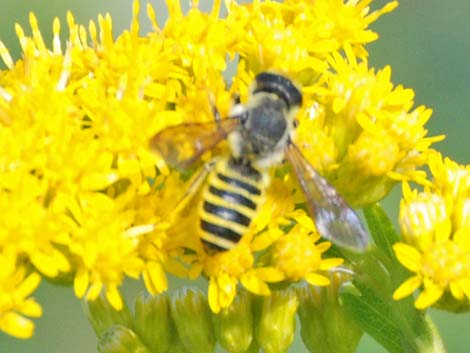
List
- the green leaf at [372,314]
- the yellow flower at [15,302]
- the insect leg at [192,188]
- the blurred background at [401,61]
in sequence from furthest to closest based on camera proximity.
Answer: the blurred background at [401,61] → the green leaf at [372,314] → the insect leg at [192,188] → the yellow flower at [15,302]

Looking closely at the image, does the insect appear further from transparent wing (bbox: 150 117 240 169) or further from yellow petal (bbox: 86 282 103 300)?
yellow petal (bbox: 86 282 103 300)

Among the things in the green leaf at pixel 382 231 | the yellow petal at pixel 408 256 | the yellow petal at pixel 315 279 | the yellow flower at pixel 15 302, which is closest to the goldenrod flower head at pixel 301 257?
the yellow petal at pixel 315 279

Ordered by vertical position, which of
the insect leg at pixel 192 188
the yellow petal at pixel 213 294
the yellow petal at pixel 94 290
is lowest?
the yellow petal at pixel 94 290

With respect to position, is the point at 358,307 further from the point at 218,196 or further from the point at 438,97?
the point at 438,97

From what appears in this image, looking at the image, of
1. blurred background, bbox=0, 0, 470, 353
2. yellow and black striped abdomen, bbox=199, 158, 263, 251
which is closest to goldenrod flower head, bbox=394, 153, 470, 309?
yellow and black striped abdomen, bbox=199, 158, 263, 251

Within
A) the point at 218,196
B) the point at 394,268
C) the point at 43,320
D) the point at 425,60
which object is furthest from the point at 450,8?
the point at 218,196

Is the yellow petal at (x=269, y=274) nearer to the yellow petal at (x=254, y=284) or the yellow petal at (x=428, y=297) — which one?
the yellow petal at (x=254, y=284)
